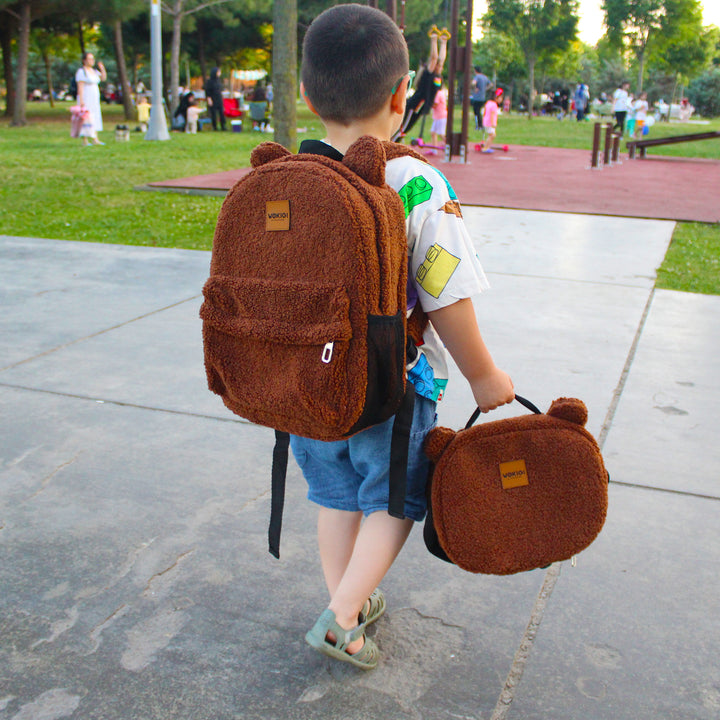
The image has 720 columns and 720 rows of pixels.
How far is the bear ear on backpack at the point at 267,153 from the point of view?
5.88 ft

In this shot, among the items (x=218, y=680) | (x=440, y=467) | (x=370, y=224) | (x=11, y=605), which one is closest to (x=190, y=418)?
(x=11, y=605)

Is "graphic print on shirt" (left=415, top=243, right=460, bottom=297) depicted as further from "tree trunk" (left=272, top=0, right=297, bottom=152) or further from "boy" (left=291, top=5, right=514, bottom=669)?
"tree trunk" (left=272, top=0, right=297, bottom=152)

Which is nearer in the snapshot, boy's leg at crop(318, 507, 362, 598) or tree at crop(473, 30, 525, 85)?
boy's leg at crop(318, 507, 362, 598)

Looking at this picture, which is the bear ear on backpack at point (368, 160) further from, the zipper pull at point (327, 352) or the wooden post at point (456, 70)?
the wooden post at point (456, 70)

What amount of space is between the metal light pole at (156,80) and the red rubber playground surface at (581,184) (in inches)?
289

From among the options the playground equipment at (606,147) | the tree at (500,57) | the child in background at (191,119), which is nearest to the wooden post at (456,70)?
the playground equipment at (606,147)

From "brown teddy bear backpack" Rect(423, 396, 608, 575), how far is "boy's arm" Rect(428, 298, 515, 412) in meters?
0.07

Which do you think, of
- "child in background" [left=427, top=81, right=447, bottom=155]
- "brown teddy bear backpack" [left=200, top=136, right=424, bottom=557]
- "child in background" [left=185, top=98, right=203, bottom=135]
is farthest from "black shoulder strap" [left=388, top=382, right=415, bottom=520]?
"child in background" [left=185, top=98, right=203, bottom=135]

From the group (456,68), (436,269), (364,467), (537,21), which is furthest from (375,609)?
(537,21)

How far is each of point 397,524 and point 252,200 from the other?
0.81m

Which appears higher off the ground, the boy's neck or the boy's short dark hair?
the boy's short dark hair

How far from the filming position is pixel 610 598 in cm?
232

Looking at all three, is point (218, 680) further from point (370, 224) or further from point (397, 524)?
point (370, 224)

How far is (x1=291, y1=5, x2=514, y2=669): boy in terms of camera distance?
5.63 feet
